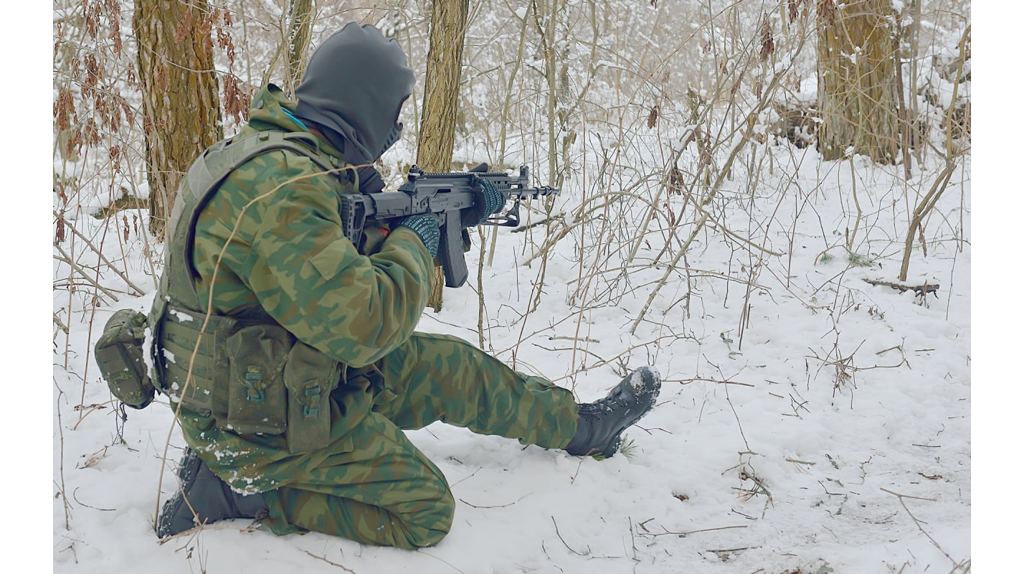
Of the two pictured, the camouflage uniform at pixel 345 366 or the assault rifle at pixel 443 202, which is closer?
the camouflage uniform at pixel 345 366

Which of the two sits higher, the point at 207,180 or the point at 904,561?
the point at 207,180

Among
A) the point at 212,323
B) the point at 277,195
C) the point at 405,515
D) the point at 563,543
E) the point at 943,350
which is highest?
the point at 277,195

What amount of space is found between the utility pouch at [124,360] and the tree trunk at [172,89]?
6.28ft

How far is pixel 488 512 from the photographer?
216 cm

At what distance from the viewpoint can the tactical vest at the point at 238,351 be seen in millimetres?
1706

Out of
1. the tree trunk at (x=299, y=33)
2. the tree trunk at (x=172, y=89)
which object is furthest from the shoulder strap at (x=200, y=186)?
the tree trunk at (x=299, y=33)

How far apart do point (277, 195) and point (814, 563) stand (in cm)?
171

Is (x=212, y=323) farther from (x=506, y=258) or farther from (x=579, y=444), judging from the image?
(x=506, y=258)

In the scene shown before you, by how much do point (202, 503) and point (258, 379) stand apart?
44cm

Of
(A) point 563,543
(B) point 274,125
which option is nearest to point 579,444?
(A) point 563,543

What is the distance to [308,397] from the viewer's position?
1.76 metres

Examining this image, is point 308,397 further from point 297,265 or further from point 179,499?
point 179,499

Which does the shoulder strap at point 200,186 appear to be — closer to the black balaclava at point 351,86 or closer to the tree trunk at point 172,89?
the black balaclava at point 351,86

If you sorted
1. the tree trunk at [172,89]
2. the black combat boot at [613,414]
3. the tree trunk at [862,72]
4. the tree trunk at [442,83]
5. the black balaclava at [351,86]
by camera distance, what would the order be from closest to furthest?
the black balaclava at [351,86], the black combat boot at [613,414], the tree trunk at [442,83], the tree trunk at [172,89], the tree trunk at [862,72]
